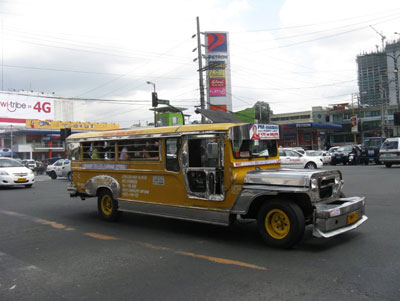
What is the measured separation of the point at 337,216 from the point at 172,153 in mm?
3216

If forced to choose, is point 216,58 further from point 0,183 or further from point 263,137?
point 263,137

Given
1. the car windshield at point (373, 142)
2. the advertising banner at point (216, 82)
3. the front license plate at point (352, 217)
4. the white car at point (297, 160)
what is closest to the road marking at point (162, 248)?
the front license plate at point (352, 217)

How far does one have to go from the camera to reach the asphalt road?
410cm

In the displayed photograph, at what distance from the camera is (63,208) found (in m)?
10.8

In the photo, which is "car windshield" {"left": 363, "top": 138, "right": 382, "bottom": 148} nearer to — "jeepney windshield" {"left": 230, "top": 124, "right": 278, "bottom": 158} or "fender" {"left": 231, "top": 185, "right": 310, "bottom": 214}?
"jeepney windshield" {"left": 230, "top": 124, "right": 278, "bottom": 158}

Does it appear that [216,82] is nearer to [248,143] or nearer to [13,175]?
[13,175]

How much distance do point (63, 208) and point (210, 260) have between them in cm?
694

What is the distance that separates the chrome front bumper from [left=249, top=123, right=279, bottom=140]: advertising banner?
1.72 metres

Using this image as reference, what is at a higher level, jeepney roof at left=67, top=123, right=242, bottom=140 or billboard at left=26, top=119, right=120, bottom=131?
billboard at left=26, top=119, right=120, bottom=131

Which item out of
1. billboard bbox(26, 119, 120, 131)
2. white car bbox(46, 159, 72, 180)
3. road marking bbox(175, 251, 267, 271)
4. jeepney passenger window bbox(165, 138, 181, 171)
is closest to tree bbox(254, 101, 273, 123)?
billboard bbox(26, 119, 120, 131)

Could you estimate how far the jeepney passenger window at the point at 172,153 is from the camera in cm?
700

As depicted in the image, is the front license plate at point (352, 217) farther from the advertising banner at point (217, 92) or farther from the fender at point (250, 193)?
the advertising banner at point (217, 92)

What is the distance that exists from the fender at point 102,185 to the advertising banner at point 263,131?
3419mm

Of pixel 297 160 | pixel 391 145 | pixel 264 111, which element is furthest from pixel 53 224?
pixel 264 111
